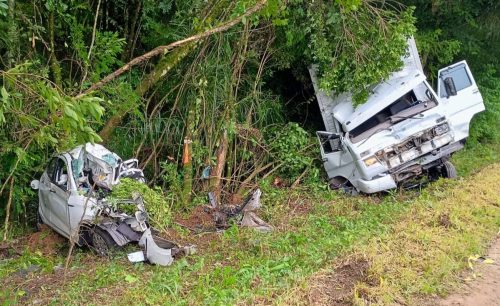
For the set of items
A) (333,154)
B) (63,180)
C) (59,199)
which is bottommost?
(333,154)

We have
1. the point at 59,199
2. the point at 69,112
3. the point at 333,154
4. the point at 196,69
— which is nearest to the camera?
the point at 69,112

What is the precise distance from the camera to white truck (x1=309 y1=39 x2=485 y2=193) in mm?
9672

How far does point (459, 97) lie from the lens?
10.9 metres

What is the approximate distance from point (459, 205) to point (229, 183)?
4.48 m

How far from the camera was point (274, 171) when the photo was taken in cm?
1135

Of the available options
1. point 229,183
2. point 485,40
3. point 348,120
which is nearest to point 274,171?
point 229,183

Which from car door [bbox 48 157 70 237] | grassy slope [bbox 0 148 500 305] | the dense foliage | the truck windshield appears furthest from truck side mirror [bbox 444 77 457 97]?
car door [bbox 48 157 70 237]

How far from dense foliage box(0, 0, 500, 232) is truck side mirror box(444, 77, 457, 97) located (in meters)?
1.29

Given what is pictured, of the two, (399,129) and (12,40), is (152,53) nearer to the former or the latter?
(12,40)

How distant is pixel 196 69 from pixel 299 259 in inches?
207

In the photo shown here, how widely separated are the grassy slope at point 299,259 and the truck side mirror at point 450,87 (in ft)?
7.79

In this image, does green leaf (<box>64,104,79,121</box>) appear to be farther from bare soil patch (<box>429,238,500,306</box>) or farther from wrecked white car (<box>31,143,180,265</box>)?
bare soil patch (<box>429,238,500,306</box>)

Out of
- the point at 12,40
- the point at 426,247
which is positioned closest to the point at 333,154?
the point at 426,247

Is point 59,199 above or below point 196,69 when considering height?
below
